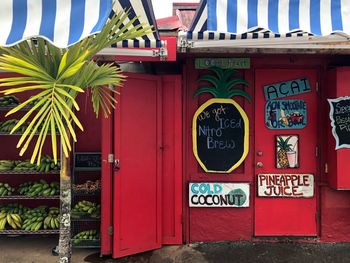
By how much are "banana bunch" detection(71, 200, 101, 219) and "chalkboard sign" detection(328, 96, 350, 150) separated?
309cm

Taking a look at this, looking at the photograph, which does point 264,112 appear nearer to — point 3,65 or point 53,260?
point 53,260

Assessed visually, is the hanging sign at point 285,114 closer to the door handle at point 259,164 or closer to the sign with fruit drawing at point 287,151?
the sign with fruit drawing at point 287,151

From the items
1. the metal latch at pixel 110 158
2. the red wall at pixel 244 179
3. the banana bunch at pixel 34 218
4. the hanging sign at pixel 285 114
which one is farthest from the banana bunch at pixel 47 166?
the hanging sign at pixel 285 114

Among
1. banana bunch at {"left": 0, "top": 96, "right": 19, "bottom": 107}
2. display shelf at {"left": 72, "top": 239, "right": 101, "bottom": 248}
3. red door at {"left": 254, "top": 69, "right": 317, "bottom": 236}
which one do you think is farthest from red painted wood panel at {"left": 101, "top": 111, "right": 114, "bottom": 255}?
red door at {"left": 254, "top": 69, "right": 317, "bottom": 236}

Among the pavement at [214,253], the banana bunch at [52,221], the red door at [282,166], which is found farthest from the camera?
the red door at [282,166]

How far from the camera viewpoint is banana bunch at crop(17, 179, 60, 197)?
5184mm

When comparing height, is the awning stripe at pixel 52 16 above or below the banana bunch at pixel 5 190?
above

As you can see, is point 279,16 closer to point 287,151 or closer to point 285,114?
point 285,114

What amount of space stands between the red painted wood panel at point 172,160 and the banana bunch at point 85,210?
0.85m

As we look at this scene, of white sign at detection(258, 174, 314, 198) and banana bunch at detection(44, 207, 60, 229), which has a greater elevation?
white sign at detection(258, 174, 314, 198)

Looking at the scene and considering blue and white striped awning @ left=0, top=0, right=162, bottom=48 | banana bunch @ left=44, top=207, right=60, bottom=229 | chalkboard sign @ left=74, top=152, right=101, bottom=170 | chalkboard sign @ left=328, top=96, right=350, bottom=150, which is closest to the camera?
blue and white striped awning @ left=0, top=0, right=162, bottom=48

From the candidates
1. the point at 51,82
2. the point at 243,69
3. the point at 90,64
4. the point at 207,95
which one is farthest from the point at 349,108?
the point at 51,82

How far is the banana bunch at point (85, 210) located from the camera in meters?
5.04

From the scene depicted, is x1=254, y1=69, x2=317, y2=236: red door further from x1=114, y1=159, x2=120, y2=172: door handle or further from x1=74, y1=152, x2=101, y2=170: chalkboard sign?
x1=74, y1=152, x2=101, y2=170: chalkboard sign
